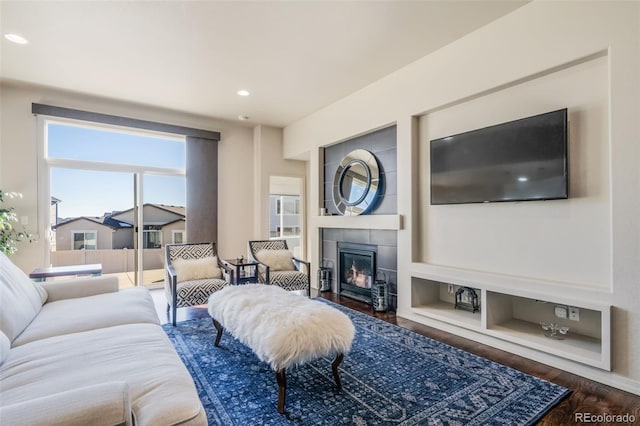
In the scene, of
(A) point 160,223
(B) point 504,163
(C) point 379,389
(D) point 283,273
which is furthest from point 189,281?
(B) point 504,163

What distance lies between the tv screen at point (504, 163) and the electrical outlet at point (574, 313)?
94cm

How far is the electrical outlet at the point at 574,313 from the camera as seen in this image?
2570mm

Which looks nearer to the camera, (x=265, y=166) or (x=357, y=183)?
(x=357, y=183)

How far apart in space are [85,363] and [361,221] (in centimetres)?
337

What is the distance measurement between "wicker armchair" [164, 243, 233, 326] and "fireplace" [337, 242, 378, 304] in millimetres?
1724

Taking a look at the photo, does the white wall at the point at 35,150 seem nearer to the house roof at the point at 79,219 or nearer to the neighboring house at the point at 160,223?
the house roof at the point at 79,219

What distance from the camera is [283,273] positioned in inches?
167

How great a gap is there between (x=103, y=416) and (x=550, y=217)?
3077 millimetres

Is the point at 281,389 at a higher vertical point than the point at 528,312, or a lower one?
lower

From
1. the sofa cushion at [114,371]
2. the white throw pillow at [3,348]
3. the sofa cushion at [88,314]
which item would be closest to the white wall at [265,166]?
the sofa cushion at [88,314]

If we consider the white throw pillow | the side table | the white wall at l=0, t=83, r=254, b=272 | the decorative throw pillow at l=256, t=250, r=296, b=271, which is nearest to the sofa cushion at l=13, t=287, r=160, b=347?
the white throw pillow

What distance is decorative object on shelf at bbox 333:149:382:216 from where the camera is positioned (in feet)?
14.0

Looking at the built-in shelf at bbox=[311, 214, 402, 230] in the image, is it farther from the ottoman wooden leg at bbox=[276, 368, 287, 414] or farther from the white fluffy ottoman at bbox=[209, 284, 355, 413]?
the ottoman wooden leg at bbox=[276, 368, 287, 414]

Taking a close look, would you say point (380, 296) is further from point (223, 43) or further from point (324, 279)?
point (223, 43)
